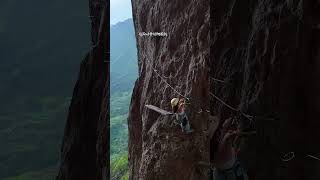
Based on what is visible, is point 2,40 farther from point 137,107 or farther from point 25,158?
point 137,107

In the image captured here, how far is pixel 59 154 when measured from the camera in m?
1.98

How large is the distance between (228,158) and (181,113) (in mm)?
337

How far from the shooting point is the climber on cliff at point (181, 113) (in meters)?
2.30

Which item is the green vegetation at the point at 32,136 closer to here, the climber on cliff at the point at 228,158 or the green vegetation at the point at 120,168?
the green vegetation at the point at 120,168

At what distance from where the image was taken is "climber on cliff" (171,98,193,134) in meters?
2.30

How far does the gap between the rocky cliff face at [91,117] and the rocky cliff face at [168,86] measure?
0.68 ft

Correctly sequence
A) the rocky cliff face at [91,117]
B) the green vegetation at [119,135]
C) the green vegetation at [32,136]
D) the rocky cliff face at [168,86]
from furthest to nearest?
the rocky cliff face at [168,86] → the green vegetation at [119,135] → the rocky cliff face at [91,117] → the green vegetation at [32,136]

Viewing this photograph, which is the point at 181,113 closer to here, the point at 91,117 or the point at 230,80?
the point at 230,80

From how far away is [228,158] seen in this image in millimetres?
2312

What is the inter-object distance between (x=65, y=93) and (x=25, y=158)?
0.32 meters

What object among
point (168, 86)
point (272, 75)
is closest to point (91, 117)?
point (168, 86)

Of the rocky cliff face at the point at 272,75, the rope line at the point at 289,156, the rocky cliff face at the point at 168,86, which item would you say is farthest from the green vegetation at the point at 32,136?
the rope line at the point at 289,156

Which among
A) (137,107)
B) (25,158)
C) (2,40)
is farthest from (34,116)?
(137,107)

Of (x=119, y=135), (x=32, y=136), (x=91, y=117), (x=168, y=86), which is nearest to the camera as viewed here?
(x=32, y=136)
